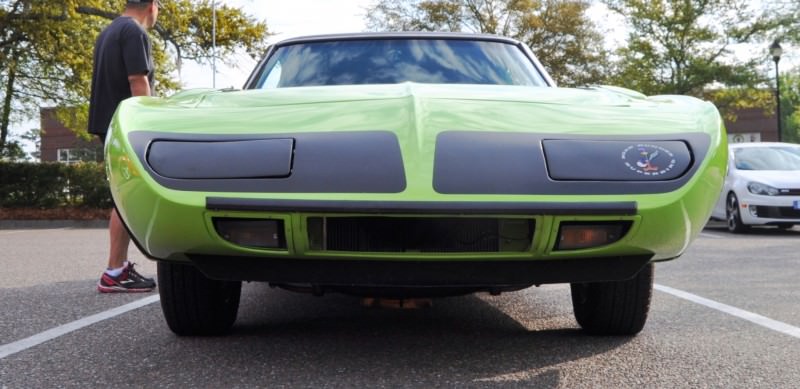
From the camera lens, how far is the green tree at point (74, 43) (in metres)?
17.4

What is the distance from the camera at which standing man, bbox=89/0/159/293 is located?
449cm

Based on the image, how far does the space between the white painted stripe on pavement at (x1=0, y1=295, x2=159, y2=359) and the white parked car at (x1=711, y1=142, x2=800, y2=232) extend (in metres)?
7.32

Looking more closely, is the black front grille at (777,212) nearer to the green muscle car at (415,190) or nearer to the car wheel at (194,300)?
the green muscle car at (415,190)

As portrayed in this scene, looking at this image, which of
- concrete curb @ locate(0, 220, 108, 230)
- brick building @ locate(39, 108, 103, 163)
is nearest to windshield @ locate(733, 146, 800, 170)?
concrete curb @ locate(0, 220, 108, 230)

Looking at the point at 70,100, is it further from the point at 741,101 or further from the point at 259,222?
the point at 741,101

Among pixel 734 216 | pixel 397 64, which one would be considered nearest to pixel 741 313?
pixel 397 64

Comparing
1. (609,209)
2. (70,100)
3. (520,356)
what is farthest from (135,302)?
(70,100)

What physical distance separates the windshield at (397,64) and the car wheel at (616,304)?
3.24 ft

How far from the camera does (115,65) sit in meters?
4.55

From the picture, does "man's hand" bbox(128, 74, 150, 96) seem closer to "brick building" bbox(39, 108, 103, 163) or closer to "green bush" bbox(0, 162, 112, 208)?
"green bush" bbox(0, 162, 112, 208)

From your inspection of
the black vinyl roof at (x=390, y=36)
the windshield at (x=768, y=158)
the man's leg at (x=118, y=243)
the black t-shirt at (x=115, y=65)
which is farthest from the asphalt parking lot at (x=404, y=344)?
the windshield at (x=768, y=158)

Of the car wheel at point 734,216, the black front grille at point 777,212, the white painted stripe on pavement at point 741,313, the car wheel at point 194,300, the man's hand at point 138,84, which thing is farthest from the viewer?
the car wheel at point 734,216

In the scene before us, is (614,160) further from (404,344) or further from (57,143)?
(57,143)

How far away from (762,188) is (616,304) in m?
7.86
